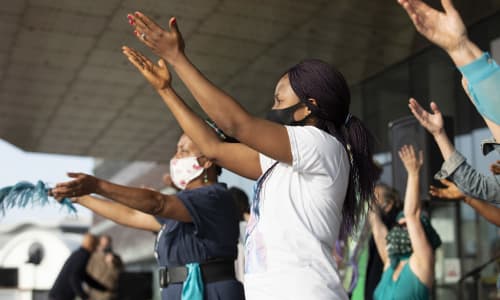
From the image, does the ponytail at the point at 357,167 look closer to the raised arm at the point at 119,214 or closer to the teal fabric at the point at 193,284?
the teal fabric at the point at 193,284

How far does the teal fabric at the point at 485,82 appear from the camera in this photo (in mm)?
Result: 1620

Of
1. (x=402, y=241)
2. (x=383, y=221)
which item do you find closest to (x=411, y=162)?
(x=402, y=241)

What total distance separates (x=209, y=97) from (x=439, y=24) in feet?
1.86

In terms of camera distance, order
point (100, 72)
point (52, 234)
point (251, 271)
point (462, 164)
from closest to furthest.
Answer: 1. point (251, 271)
2. point (462, 164)
3. point (52, 234)
4. point (100, 72)

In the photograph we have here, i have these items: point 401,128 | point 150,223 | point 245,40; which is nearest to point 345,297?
point 150,223

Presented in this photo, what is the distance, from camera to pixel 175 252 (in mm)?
3139

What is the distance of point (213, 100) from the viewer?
6.02 ft

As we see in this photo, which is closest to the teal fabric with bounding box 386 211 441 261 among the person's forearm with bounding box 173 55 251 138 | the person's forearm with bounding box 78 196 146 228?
the person's forearm with bounding box 78 196 146 228

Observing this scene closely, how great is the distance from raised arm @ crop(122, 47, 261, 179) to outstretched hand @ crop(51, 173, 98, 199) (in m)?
0.53

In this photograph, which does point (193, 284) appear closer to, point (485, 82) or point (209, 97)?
point (209, 97)

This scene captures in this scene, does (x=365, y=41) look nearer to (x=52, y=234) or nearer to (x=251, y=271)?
(x=52, y=234)

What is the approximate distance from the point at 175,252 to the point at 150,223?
0.37 metres

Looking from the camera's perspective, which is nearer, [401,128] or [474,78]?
[474,78]

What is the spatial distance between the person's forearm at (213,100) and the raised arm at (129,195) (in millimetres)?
753
